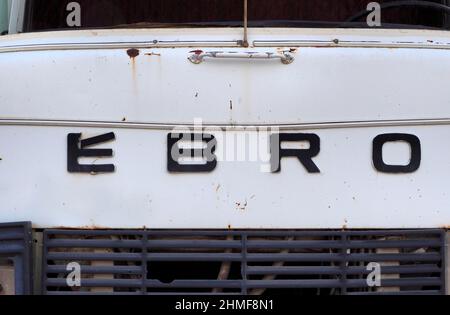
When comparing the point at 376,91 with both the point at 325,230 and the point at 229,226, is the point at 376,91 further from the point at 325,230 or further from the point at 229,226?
the point at 229,226

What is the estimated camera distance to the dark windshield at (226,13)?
315cm

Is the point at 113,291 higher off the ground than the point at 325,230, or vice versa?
the point at 325,230

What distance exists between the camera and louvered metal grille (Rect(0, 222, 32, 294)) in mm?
2680

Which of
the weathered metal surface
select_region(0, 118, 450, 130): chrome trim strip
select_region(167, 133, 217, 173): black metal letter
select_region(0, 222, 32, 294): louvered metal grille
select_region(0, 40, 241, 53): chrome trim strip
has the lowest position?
the weathered metal surface

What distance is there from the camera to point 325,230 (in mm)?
2693

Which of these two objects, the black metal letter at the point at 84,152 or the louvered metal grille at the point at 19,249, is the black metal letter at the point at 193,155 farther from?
the louvered metal grille at the point at 19,249

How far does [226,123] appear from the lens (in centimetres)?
271

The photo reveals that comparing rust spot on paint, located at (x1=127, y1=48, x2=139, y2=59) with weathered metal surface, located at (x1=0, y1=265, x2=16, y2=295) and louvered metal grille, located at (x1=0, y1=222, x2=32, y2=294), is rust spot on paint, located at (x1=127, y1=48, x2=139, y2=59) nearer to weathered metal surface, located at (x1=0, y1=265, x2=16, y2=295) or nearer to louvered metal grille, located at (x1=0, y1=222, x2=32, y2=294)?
louvered metal grille, located at (x1=0, y1=222, x2=32, y2=294)

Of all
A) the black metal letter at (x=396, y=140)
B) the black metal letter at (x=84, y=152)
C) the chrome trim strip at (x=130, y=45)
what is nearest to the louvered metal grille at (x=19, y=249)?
the black metal letter at (x=84, y=152)

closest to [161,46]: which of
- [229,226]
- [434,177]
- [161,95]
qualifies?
[161,95]

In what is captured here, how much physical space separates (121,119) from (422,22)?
4.50 ft

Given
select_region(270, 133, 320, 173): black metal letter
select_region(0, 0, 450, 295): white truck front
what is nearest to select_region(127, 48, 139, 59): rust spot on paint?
select_region(0, 0, 450, 295): white truck front

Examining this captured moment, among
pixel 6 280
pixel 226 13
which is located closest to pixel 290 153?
pixel 226 13

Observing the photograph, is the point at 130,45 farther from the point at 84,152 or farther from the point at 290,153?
the point at 290,153
